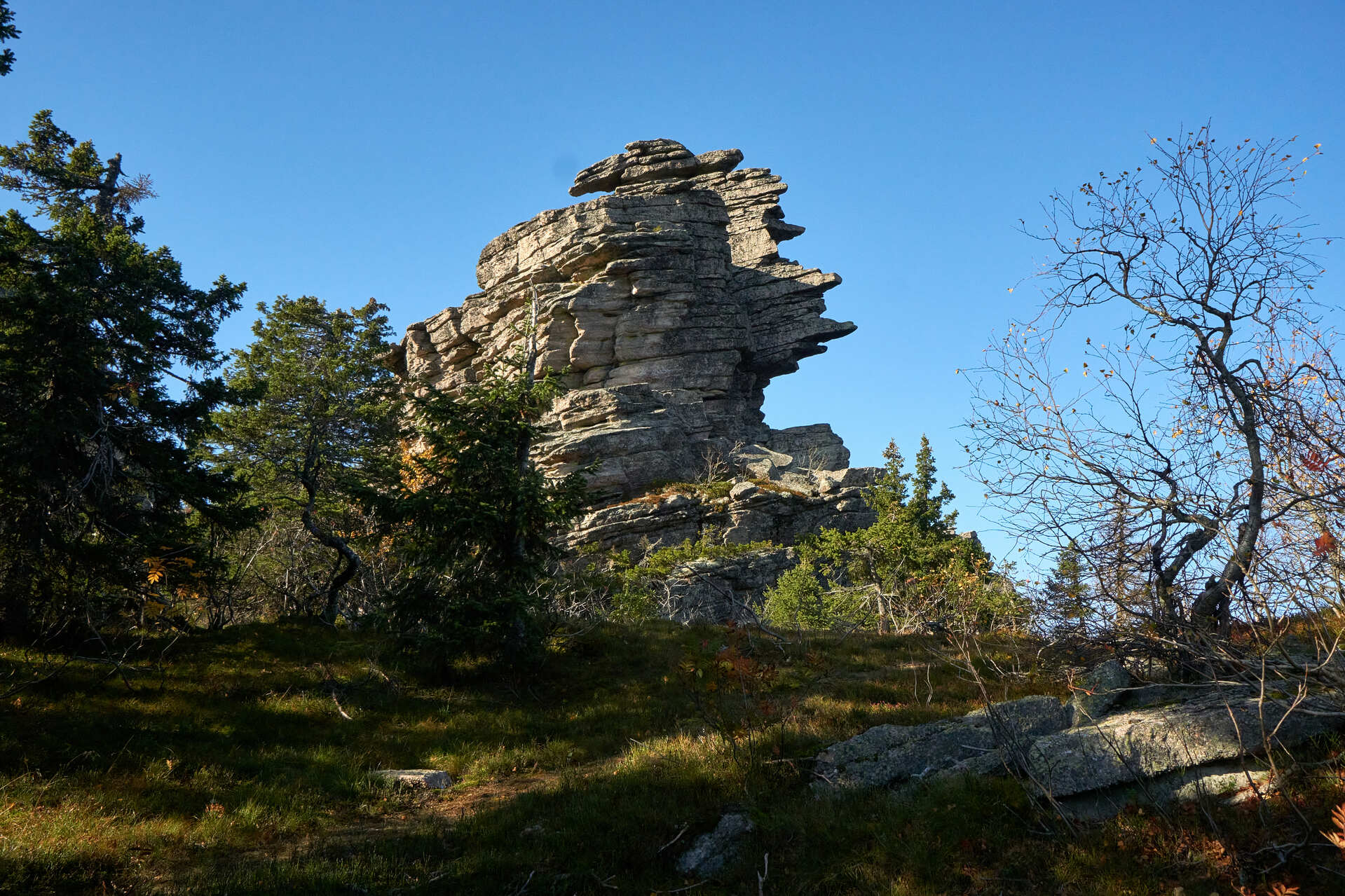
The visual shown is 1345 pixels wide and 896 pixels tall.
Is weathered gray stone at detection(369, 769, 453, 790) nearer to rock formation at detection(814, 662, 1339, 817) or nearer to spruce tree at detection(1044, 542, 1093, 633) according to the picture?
rock formation at detection(814, 662, 1339, 817)

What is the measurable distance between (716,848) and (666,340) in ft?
147

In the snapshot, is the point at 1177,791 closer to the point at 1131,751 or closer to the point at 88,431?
the point at 1131,751

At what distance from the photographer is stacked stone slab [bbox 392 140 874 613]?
40781 mm

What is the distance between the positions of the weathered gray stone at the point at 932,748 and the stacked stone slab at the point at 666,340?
28.1m

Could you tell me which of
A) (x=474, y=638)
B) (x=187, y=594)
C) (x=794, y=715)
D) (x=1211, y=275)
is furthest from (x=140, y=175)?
(x=1211, y=275)

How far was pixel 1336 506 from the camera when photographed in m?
6.42

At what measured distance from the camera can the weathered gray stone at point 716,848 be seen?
781 cm

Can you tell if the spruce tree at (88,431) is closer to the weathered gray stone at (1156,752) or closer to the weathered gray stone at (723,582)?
the weathered gray stone at (1156,752)

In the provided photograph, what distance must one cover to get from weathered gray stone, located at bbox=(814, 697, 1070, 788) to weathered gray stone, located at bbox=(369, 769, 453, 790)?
516 centimetres

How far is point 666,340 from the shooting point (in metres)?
51.4

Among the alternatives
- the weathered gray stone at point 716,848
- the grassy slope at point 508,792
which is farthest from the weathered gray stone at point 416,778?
the weathered gray stone at point 716,848

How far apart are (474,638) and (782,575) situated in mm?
18548

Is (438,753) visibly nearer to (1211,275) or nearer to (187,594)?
(187,594)

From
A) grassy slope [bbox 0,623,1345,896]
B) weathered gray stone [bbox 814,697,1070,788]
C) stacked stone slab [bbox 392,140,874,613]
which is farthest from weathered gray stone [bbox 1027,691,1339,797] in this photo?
stacked stone slab [bbox 392,140,874,613]
